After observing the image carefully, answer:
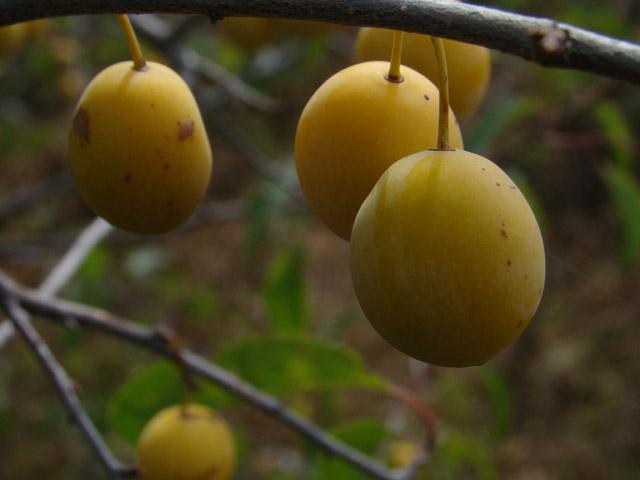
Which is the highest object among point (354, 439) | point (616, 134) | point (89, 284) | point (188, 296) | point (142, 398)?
point (616, 134)

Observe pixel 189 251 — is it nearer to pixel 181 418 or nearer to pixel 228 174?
pixel 228 174

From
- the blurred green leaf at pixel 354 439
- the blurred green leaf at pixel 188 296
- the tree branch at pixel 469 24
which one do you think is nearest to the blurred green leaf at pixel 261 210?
the blurred green leaf at pixel 354 439

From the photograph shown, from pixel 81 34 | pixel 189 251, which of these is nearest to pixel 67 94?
pixel 81 34

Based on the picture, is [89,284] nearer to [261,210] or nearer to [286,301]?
[261,210]

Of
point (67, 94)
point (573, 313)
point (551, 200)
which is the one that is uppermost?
point (67, 94)

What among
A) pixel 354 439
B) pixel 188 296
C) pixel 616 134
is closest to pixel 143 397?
pixel 354 439

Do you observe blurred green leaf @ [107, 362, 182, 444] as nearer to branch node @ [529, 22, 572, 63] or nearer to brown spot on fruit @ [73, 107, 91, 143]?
brown spot on fruit @ [73, 107, 91, 143]
